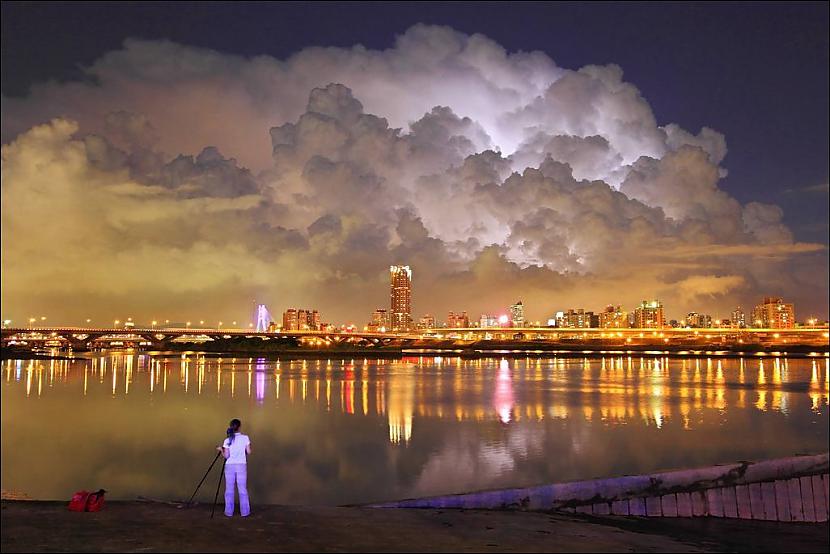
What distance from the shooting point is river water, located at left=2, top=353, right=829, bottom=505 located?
2875 cm

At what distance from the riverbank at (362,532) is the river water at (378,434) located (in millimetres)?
10361

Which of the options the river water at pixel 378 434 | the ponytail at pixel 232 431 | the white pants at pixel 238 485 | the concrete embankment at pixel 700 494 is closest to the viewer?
the white pants at pixel 238 485

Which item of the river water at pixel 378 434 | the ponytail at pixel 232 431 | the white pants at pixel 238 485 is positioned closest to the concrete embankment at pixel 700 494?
the white pants at pixel 238 485

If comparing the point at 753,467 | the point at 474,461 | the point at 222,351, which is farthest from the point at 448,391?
the point at 222,351

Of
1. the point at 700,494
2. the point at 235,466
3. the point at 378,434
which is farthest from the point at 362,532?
the point at 378,434

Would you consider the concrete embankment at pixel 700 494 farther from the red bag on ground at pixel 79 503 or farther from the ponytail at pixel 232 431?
the red bag on ground at pixel 79 503

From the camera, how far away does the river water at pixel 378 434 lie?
94.3 ft

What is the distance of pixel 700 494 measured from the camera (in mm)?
17844

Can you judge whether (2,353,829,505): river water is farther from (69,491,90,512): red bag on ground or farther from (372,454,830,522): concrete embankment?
(69,491,90,512): red bag on ground

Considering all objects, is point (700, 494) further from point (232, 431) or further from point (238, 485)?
point (232, 431)

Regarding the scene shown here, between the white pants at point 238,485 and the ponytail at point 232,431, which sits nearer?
the white pants at point 238,485

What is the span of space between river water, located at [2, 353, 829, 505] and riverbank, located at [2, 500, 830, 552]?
10.4 m

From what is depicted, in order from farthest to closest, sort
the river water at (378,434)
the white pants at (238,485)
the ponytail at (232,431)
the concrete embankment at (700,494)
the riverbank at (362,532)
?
the river water at (378,434) → the concrete embankment at (700,494) → the ponytail at (232,431) → the white pants at (238,485) → the riverbank at (362,532)

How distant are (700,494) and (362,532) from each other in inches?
378
